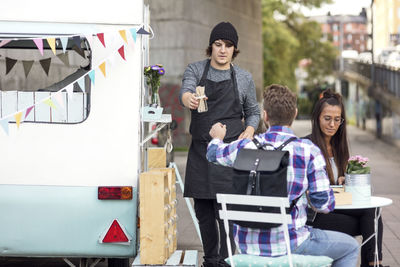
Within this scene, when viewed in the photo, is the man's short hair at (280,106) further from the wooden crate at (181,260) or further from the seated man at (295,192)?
the wooden crate at (181,260)

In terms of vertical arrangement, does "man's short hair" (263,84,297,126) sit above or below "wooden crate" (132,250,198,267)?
above

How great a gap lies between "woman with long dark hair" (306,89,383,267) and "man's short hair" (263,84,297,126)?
61.9 inches

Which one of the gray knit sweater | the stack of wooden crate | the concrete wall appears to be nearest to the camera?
the stack of wooden crate

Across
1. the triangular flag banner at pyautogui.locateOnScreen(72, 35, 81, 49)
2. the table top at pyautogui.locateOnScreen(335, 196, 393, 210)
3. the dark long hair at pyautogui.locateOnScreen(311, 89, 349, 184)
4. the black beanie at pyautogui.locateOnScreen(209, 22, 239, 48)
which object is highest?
the black beanie at pyautogui.locateOnScreen(209, 22, 239, 48)

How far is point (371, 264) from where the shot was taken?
5941 mm

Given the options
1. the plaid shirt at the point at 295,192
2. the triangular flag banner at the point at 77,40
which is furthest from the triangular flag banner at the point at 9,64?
the plaid shirt at the point at 295,192

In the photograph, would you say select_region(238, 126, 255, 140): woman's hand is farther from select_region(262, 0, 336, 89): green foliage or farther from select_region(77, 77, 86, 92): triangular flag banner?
select_region(262, 0, 336, 89): green foliage

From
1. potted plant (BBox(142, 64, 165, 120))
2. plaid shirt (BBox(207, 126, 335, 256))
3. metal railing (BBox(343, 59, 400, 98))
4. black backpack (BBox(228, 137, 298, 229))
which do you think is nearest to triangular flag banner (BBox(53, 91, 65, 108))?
potted plant (BBox(142, 64, 165, 120))

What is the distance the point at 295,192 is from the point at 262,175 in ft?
0.75

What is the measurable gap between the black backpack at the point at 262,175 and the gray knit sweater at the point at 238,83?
1.96m

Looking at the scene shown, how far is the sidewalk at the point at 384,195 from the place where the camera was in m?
8.71

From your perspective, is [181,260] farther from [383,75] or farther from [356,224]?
[383,75]

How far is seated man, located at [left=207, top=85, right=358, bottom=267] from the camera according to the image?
4449 millimetres

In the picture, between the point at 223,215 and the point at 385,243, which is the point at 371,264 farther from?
the point at 385,243
